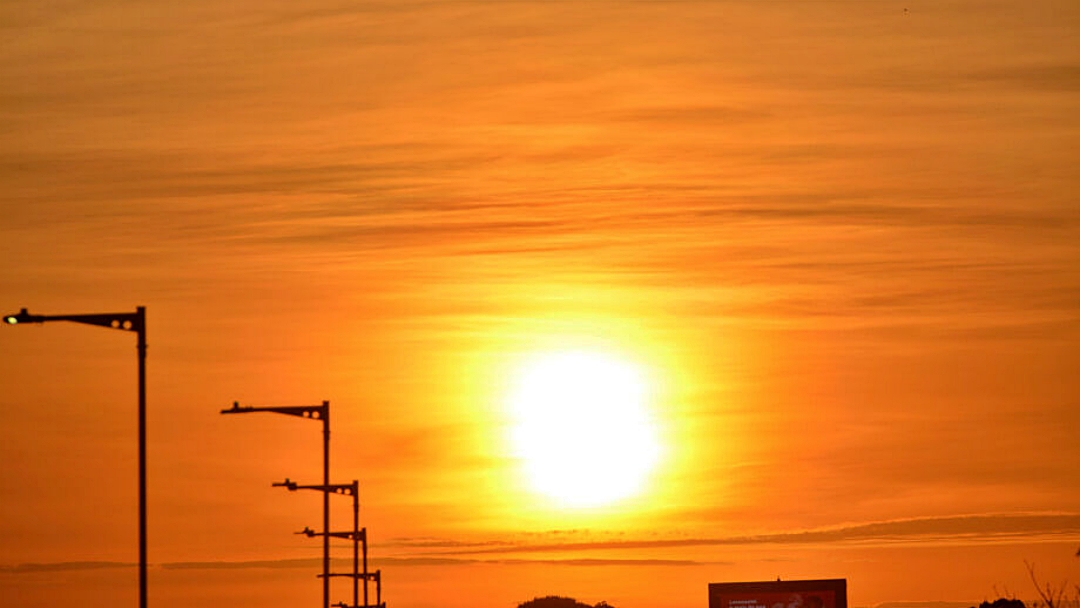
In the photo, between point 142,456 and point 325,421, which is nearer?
point 142,456

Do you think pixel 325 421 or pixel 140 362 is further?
pixel 325 421

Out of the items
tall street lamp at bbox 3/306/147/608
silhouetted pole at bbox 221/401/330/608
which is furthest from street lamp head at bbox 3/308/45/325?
silhouetted pole at bbox 221/401/330/608

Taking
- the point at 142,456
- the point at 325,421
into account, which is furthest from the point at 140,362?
the point at 325,421

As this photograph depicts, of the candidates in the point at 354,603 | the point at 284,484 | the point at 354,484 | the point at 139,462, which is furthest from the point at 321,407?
the point at 354,603

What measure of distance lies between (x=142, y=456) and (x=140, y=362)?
2626mm

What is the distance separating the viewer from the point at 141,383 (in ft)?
216

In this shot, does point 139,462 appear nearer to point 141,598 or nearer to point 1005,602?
point 141,598

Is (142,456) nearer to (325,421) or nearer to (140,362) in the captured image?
(140,362)

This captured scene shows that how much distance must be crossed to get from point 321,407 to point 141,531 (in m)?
31.8

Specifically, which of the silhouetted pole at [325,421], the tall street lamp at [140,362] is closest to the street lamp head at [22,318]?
the tall street lamp at [140,362]

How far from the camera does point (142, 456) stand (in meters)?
66.2

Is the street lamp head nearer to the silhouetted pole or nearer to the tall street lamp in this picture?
the tall street lamp

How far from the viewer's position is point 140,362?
64.9 metres

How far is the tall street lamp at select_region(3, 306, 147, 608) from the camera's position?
62.2 metres
